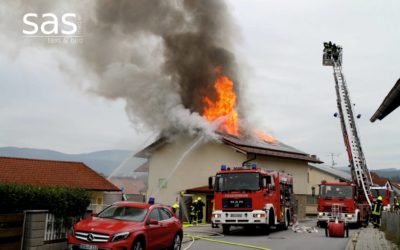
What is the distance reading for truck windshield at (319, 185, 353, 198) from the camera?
22.6 metres

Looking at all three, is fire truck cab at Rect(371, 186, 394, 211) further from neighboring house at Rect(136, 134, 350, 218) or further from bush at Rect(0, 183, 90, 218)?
bush at Rect(0, 183, 90, 218)

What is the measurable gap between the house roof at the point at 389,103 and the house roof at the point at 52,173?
26.2 m

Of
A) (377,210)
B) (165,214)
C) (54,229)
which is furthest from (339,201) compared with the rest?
(54,229)

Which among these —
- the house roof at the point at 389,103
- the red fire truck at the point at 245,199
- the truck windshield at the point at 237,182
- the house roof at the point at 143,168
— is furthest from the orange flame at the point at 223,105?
the house roof at the point at 389,103

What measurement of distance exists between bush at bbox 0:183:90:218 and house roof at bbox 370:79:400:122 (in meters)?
7.78

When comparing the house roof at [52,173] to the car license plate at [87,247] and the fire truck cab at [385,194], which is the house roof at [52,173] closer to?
the fire truck cab at [385,194]

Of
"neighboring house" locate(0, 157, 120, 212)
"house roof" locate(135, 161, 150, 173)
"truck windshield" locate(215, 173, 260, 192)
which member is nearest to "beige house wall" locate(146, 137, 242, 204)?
"house roof" locate(135, 161, 150, 173)

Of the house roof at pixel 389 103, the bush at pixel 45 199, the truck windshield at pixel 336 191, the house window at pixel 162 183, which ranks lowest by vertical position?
the bush at pixel 45 199

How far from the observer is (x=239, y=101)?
31250mm

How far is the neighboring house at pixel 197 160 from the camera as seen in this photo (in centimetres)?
Result: 2855

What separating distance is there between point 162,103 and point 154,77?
6.51 ft

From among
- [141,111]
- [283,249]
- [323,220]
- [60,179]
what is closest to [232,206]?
[283,249]

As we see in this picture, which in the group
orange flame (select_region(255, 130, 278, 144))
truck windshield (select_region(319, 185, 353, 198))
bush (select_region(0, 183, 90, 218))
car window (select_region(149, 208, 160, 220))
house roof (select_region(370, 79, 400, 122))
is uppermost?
orange flame (select_region(255, 130, 278, 144))

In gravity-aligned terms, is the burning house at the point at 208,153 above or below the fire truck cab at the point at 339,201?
above
